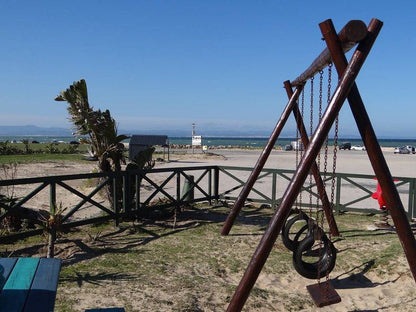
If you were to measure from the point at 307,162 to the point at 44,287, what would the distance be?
2619 mm

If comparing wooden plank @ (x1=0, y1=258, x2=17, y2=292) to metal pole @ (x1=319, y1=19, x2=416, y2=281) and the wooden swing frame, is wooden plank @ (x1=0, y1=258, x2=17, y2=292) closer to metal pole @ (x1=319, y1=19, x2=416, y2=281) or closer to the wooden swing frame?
the wooden swing frame

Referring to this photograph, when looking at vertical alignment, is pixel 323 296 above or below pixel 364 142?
below

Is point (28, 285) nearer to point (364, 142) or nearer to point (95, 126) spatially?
point (364, 142)

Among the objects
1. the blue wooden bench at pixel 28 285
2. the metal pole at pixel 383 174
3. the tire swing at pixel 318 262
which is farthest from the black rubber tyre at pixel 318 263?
the blue wooden bench at pixel 28 285

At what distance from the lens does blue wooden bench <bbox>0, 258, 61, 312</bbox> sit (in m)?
2.53

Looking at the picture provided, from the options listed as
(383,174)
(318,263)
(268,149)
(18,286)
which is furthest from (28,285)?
(268,149)

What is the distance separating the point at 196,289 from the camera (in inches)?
196

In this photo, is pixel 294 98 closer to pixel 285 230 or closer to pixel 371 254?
pixel 285 230

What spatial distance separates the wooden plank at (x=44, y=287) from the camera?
2.55 meters

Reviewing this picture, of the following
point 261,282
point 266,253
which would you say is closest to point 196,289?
point 261,282

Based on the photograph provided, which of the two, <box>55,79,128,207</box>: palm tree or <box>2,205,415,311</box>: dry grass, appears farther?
<box>55,79,128,207</box>: palm tree

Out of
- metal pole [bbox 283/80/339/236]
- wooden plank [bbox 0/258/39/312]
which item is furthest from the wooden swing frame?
metal pole [bbox 283/80/339/236]

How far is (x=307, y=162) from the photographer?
12.5 ft

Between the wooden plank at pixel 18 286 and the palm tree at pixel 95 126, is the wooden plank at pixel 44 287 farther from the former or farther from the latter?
the palm tree at pixel 95 126
